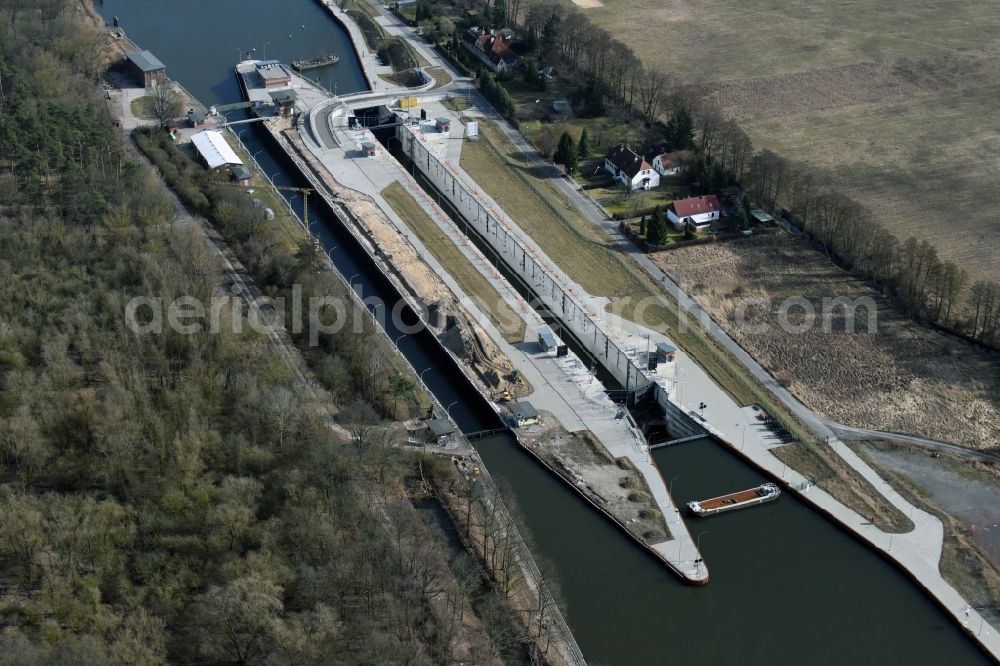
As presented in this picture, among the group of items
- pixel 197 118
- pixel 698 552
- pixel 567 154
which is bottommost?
pixel 698 552

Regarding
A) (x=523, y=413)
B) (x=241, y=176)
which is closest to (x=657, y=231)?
(x=523, y=413)

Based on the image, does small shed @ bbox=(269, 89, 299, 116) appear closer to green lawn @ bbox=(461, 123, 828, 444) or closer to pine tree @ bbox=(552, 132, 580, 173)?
green lawn @ bbox=(461, 123, 828, 444)

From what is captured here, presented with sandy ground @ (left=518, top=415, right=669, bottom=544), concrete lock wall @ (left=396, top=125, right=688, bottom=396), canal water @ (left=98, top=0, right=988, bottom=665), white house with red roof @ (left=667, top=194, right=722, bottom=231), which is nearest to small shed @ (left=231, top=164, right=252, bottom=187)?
concrete lock wall @ (left=396, top=125, right=688, bottom=396)

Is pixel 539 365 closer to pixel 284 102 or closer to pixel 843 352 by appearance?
pixel 843 352

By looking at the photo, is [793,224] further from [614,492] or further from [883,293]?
[614,492]

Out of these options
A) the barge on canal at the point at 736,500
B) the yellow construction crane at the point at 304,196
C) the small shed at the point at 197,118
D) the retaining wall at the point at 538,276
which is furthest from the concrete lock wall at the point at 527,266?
the small shed at the point at 197,118
